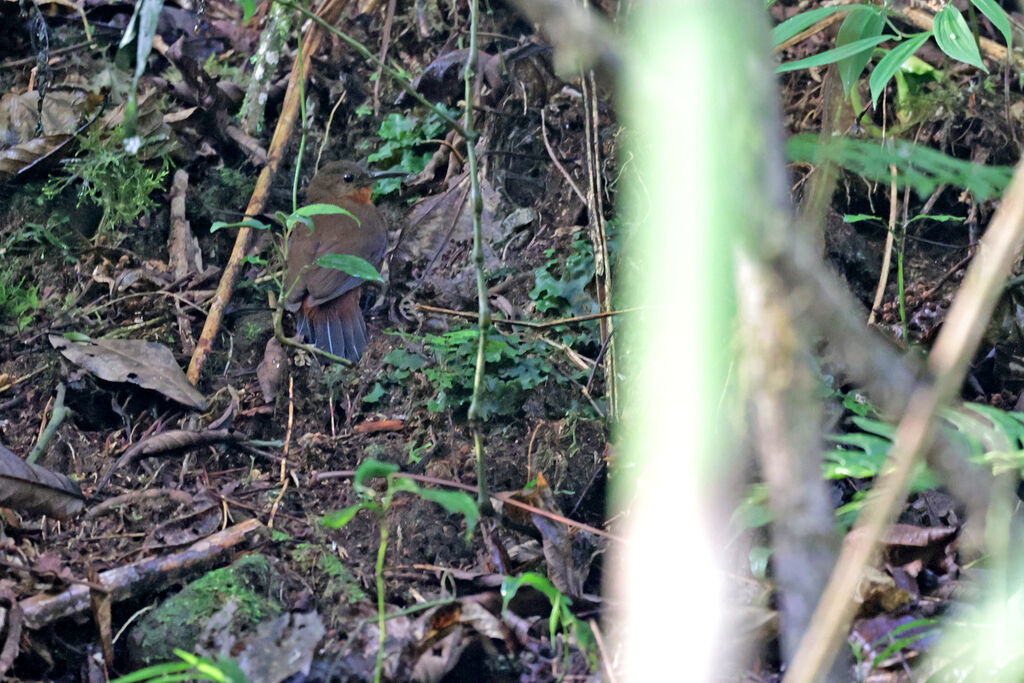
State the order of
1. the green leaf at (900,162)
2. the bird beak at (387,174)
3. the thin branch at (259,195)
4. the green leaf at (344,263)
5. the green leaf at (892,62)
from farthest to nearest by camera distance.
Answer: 1. the bird beak at (387,174)
2. the thin branch at (259,195)
3. the green leaf at (344,263)
4. the green leaf at (892,62)
5. the green leaf at (900,162)

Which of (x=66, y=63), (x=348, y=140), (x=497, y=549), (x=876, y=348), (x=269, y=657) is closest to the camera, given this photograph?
(x=876, y=348)

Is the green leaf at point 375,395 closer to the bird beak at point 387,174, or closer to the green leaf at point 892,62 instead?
the bird beak at point 387,174

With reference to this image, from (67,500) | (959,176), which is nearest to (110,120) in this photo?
(67,500)

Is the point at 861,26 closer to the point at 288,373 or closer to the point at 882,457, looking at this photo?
the point at 882,457

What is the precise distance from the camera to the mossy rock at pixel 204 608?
2.04 m

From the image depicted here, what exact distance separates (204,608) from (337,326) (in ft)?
6.91

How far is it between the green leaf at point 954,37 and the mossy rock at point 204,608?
7.32 ft

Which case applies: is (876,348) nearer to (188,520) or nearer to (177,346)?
(188,520)

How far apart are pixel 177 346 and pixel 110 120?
4.29ft

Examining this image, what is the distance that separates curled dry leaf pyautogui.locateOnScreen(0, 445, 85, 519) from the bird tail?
1387 mm

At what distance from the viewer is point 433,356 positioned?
11.3ft

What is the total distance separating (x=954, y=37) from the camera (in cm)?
249

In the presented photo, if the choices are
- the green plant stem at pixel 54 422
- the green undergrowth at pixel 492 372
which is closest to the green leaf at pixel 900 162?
the green undergrowth at pixel 492 372

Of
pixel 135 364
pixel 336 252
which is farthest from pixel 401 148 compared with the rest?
pixel 135 364
